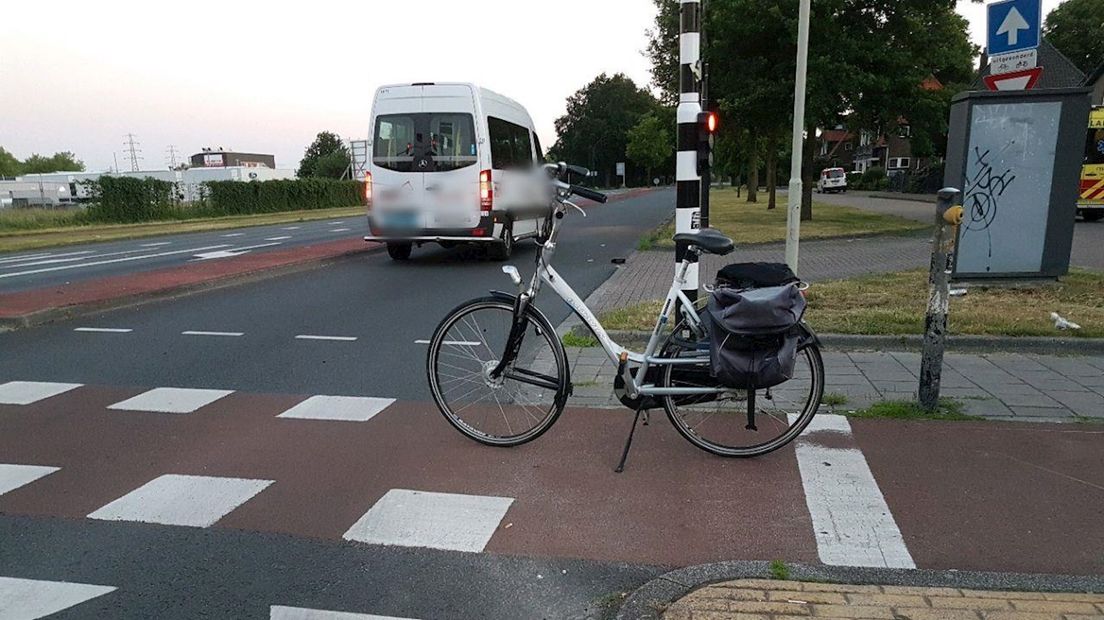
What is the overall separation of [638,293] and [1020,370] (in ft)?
15.0

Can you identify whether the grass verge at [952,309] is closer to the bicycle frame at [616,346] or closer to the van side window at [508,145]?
the bicycle frame at [616,346]

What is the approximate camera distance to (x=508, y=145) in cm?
1341

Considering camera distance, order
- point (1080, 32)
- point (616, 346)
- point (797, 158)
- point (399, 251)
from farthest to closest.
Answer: point (1080, 32) → point (399, 251) → point (797, 158) → point (616, 346)

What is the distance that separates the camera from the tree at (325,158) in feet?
362

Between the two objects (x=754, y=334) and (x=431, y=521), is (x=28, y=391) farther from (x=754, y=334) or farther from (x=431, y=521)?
(x=754, y=334)

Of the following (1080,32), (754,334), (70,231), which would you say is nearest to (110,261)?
(70,231)

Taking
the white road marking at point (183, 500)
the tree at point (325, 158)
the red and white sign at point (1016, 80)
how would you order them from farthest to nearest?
the tree at point (325, 158) < the red and white sign at point (1016, 80) < the white road marking at point (183, 500)

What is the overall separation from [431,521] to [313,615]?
2.58 feet

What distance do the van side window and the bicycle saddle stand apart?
791 cm

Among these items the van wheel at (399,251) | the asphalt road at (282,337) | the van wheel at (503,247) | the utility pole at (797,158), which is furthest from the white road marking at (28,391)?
the van wheel at (399,251)

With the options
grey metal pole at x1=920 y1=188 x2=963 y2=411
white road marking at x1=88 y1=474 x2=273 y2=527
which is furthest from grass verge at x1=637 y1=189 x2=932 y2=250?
white road marking at x1=88 y1=474 x2=273 y2=527

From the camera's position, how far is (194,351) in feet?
21.9

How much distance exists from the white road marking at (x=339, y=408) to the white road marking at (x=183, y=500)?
3.34 ft

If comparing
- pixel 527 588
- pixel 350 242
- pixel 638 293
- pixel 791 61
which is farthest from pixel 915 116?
pixel 527 588
